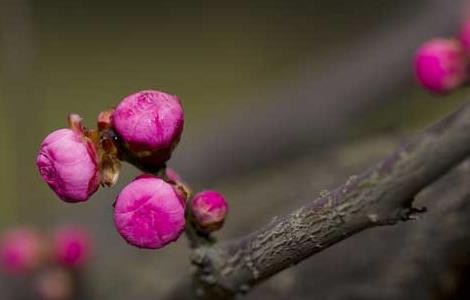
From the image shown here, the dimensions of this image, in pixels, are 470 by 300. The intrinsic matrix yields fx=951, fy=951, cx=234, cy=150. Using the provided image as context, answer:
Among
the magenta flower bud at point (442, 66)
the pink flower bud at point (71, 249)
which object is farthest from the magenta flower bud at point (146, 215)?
the pink flower bud at point (71, 249)

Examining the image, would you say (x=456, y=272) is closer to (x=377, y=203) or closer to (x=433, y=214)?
(x=433, y=214)

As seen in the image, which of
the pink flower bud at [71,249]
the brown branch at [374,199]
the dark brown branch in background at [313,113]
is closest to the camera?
the brown branch at [374,199]

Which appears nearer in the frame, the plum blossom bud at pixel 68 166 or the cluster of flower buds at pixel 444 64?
the plum blossom bud at pixel 68 166

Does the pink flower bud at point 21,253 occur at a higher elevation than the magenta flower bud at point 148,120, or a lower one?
lower

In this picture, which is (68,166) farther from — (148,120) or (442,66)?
(442,66)

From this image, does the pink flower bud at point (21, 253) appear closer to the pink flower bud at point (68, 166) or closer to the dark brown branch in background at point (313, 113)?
the dark brown branch in background at point (313, 113)

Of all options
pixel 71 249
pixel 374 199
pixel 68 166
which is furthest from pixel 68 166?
pixel 71 249
